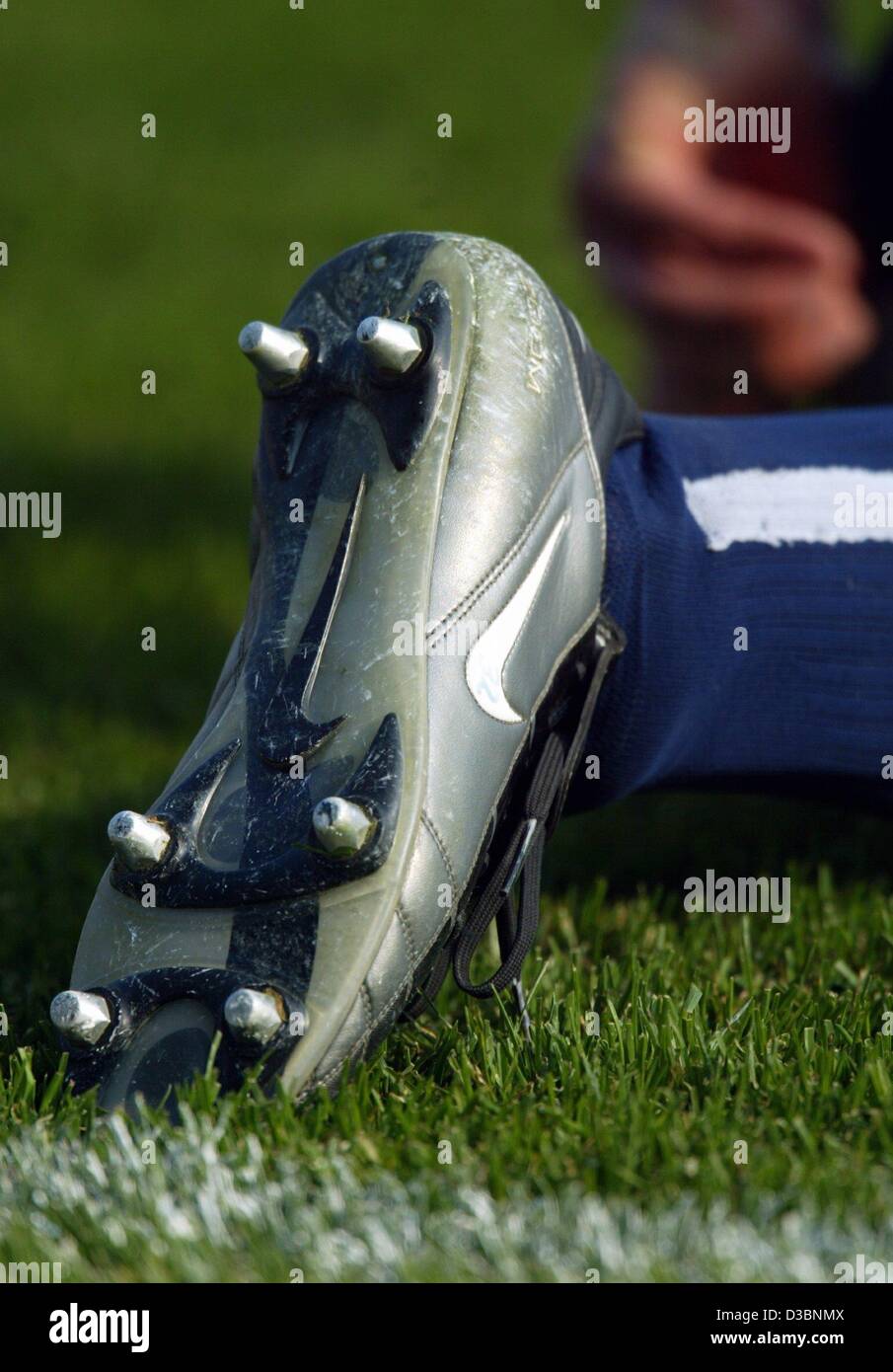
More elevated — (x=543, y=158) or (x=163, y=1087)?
(x=543, y=158)

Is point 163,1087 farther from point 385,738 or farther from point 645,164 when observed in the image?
point 645,164

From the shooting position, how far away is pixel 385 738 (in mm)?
1454

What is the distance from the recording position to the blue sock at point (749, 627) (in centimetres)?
171

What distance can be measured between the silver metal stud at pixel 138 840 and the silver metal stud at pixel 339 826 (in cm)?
16

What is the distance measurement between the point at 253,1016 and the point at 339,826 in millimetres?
175

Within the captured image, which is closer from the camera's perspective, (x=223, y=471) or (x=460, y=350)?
Answer: (x=460, y=350)

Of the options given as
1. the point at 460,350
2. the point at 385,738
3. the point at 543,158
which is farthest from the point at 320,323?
the point at 543,158

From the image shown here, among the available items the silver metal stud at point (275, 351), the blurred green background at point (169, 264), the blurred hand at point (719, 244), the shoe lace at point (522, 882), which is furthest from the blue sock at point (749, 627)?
the blurred hand at point (719, 244)

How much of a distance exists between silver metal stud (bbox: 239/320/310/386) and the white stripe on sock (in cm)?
46

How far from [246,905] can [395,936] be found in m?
0.14

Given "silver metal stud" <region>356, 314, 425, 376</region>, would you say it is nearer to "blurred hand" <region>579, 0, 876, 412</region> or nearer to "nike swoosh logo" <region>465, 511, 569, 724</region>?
"nike swoosh logo" <region>465, 511, 569, 724</region>

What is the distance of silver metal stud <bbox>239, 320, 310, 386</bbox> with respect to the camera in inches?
61.6

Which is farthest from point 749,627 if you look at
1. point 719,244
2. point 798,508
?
point 719,244

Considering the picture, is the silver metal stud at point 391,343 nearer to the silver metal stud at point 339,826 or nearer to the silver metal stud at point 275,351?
the silver metal stud at point 275,351
